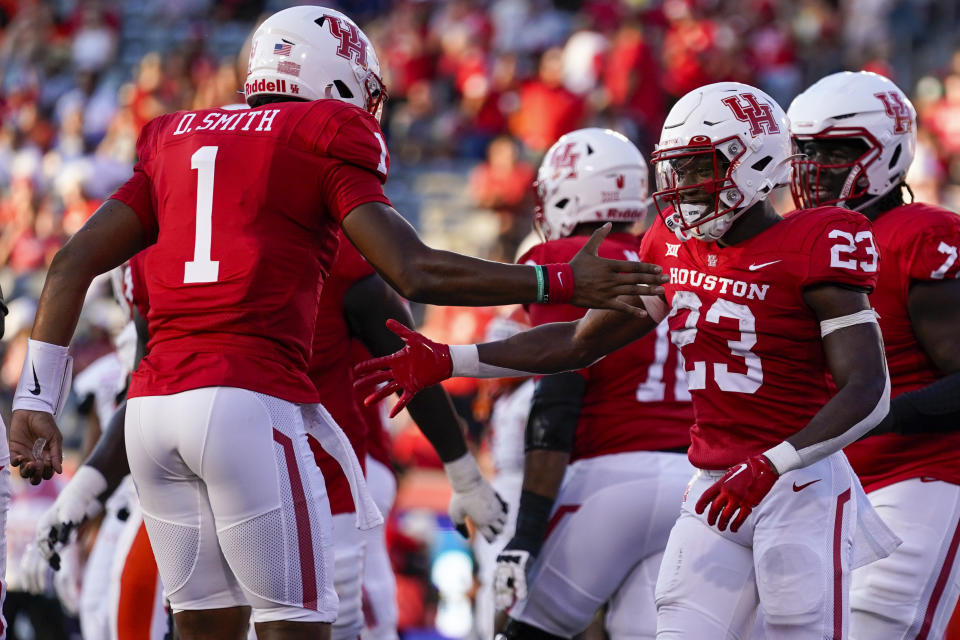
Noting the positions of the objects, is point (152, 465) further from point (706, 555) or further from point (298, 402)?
point (706, 555)

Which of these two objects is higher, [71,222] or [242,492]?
[71,222]

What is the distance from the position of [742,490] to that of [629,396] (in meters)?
1.20

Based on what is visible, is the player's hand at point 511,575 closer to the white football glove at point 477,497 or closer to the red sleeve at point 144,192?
the white football glove at point 477,497

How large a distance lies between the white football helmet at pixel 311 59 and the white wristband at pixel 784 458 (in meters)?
1.54

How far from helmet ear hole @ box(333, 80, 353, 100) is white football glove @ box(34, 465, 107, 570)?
174 cm

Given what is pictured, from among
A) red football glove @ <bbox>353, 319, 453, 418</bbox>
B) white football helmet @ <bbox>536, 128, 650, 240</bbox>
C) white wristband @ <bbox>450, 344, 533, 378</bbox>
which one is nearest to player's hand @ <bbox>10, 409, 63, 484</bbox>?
red football glove @ <bbox>353, 319, 453, 418</bbox>

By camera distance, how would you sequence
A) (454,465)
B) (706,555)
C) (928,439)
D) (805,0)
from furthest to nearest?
(805,0), (454,465), (928,439), (706,555)

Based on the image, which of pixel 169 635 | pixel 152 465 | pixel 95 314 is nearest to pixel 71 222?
pixel 95 314

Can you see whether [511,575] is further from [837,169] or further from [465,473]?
[837,169]

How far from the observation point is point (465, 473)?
182 inches

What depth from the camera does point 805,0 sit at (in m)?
13.2

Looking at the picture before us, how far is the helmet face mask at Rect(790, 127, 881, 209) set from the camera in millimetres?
4473

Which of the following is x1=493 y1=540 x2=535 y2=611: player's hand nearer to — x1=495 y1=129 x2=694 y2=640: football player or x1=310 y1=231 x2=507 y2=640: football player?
x1=495 y1=129 x2=694 y2=640: football player

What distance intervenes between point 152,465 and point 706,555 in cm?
146
